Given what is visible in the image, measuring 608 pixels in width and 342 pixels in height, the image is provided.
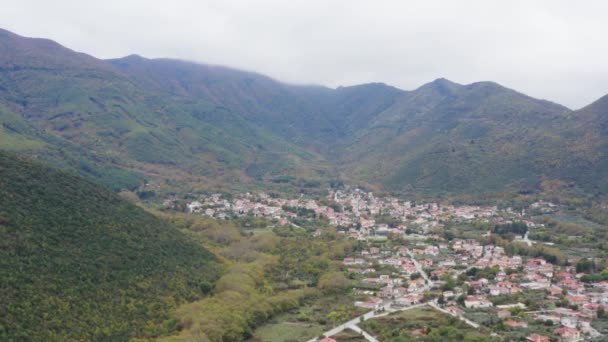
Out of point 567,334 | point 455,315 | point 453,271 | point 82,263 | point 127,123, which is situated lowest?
point 455,315

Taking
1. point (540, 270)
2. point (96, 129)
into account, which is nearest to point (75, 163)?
point (96, 129)

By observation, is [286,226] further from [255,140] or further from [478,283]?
[255,140]

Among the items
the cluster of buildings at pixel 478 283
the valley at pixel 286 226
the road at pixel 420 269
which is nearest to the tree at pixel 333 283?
the valley at pixel 286 226

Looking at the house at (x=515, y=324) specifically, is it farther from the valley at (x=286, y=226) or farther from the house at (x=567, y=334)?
the house at (x=567, y=334)

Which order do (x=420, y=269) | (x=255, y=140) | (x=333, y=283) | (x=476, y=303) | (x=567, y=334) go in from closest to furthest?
(x=567, y=334) → (x=476, y=303) → (x=333, y=283) → (x=420, y=269) → (x=255, y=140)

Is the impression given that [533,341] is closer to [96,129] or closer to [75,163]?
[75,163]

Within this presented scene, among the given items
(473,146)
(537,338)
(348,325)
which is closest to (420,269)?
(348,325)

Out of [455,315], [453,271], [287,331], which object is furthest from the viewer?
[453,271]
